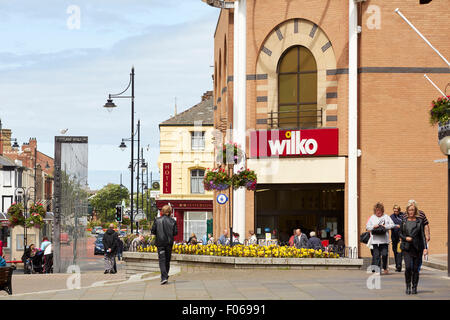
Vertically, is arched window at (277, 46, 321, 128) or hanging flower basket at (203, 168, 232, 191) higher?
arched window at (277, 46, 321, 128)

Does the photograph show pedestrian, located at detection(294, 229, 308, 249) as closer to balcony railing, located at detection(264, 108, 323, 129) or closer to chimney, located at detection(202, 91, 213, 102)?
balcony railing, located at detection(264, 108, 323, 129)

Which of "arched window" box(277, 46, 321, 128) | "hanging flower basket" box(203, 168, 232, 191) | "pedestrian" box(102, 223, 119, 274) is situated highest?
"arched window" box(277, 46, 321, 128)

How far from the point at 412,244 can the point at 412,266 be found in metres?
0.41

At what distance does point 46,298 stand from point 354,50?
744 inches

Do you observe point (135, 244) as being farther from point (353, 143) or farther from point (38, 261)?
point (353, 143)

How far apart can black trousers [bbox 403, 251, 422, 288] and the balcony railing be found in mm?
16476

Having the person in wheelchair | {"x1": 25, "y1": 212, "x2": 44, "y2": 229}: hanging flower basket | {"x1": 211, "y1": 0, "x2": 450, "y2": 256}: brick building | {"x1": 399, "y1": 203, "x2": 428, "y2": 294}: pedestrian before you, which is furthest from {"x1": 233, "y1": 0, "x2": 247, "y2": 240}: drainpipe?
{"x1": 25, "y1": 212, "x2": 44, "y2": 229}: hanging flower basket

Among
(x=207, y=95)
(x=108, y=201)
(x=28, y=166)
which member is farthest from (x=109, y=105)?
(x=108, y=201)

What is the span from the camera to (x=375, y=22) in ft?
97.8

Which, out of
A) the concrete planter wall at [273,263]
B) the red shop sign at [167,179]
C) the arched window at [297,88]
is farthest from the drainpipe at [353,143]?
the red shop sign at [167,179]

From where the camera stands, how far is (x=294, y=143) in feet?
99.5

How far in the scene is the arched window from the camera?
30.8 m
